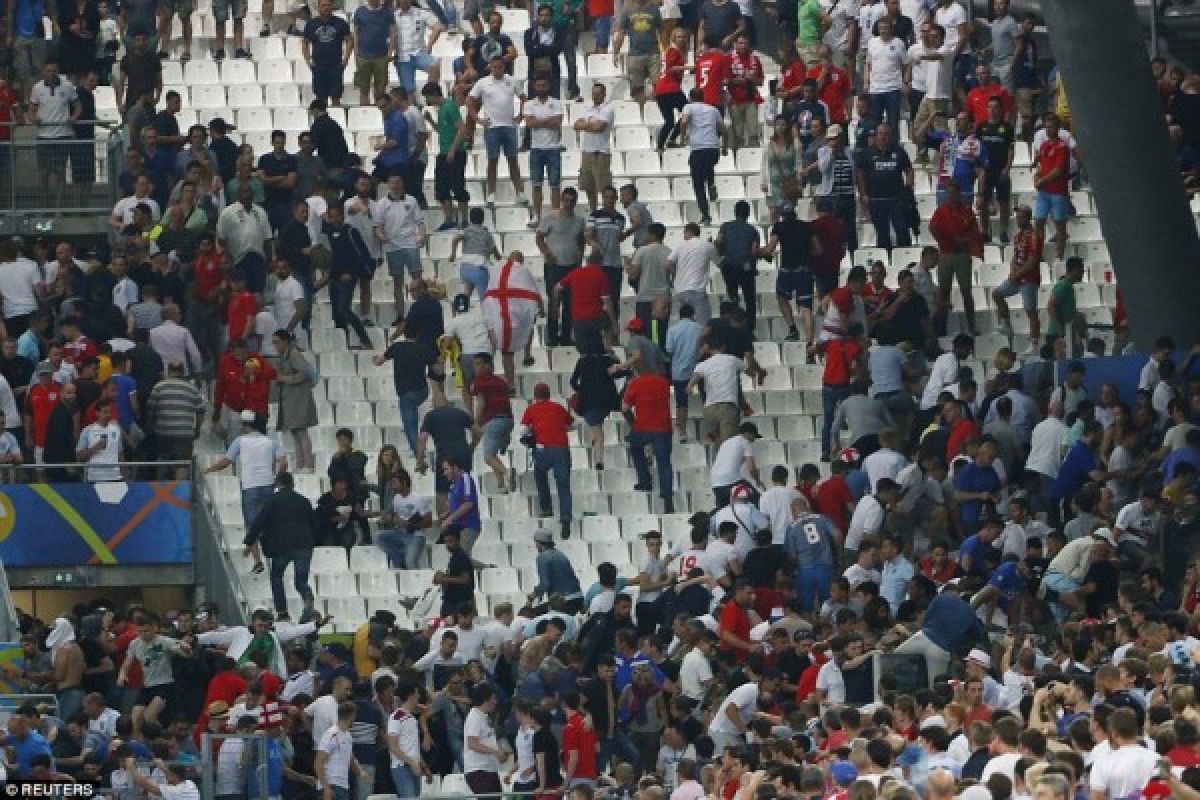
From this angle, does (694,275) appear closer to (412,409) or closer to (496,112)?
(412,409)

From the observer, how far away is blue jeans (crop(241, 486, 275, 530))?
102ft

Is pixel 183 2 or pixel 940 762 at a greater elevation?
pixel 183 2

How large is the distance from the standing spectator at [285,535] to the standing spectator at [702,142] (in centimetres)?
730

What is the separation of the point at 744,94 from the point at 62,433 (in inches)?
Answer: 368

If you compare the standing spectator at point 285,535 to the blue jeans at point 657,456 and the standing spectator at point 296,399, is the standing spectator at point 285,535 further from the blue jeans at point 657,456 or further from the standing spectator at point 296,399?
the blue jeans at point 657,456

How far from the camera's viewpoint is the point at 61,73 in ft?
123

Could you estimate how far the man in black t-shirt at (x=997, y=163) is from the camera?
35.2 meters

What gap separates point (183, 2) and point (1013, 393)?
40.9 feet

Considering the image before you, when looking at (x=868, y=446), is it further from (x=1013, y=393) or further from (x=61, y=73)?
(x=61, y=73)

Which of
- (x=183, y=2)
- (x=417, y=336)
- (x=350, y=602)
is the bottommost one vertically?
(x=350, y=602)

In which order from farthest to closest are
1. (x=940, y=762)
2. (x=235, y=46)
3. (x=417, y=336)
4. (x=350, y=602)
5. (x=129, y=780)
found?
(x=235, y=46)
(x=417, y=336)
(x=350, y=602)
(x=129, y=780)
(x=940, y=762)

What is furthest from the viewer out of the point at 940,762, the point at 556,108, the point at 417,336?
the point at 556,108

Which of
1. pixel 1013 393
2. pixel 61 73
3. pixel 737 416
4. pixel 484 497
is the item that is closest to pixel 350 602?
pixel 484 497

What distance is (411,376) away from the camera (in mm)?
32375
